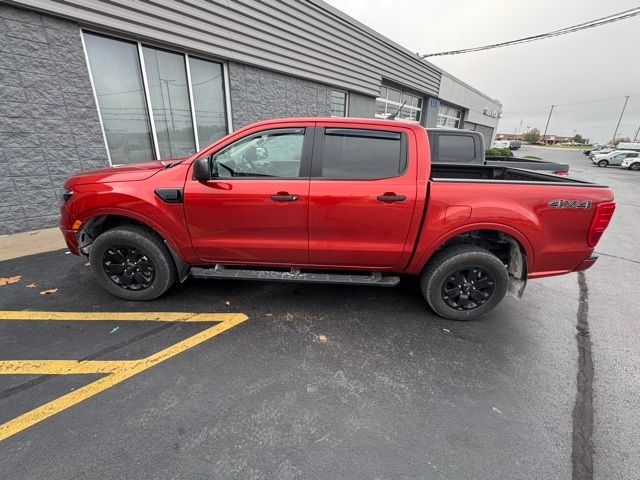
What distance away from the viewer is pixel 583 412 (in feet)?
7.05

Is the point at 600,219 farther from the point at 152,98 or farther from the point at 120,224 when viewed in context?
the point at 152,98

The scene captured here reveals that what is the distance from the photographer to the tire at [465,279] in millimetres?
2904

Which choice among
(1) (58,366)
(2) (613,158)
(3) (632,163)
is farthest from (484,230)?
(2) (613,158)

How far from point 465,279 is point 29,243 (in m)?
6.15

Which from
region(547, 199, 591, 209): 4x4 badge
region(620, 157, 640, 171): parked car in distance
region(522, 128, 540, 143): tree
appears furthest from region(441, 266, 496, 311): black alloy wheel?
region(522, 128, 540, 143): tree

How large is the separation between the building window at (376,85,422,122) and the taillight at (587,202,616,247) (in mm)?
10368

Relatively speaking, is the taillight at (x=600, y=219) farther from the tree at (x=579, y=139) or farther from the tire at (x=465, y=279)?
the tree at (x=579, y=139)

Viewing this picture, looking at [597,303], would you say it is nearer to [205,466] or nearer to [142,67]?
[205,466]

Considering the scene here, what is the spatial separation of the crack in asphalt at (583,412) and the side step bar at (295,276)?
5.25ft

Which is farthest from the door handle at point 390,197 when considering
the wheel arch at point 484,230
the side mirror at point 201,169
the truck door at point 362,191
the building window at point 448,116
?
the building window at point 448,116

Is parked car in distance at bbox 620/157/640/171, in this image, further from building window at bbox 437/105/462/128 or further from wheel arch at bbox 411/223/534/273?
wheel arch at bbox 411/223/534/273

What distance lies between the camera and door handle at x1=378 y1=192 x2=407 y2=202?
275 centimetres

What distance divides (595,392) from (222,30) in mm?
8097

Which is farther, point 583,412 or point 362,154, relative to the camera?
point 362,154
